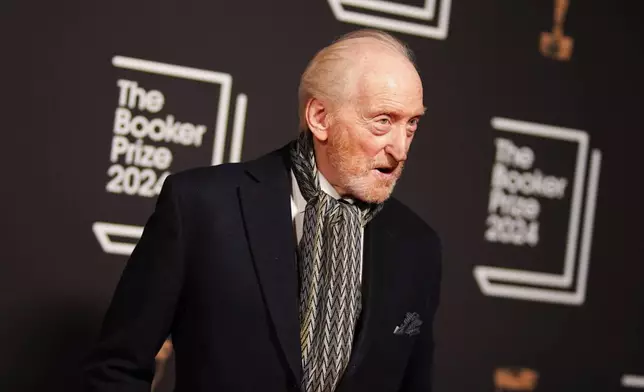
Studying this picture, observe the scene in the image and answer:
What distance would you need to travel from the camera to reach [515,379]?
263 cm

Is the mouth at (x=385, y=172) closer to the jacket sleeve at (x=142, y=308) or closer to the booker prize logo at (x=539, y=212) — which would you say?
the jacket sleeve at (x=142, y=308)

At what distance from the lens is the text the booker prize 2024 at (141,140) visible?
2211 mm

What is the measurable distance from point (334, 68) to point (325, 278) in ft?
1.23

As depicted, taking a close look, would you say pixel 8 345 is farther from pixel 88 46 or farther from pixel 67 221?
pixel 88 46

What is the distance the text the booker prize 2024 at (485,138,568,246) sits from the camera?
259cm

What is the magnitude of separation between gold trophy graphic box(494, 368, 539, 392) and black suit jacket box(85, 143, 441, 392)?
97 cm

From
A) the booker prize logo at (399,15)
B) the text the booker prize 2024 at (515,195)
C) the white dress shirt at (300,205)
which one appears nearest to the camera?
the white dress shirt at (300,205)

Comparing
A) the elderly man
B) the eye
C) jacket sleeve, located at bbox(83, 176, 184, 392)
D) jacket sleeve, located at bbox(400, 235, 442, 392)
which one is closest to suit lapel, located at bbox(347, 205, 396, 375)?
the elderly man

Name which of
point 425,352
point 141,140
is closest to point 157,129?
point 141,140

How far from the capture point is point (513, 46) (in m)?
2.61

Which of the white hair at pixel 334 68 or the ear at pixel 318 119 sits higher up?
the white hair at pixel 334 68

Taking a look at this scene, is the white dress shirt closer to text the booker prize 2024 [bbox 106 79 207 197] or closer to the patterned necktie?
the patterned necktie

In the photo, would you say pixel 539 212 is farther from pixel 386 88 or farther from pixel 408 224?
pixel 386 88

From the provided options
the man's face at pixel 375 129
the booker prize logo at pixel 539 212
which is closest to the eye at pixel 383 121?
the man's face at pixel 375 129
